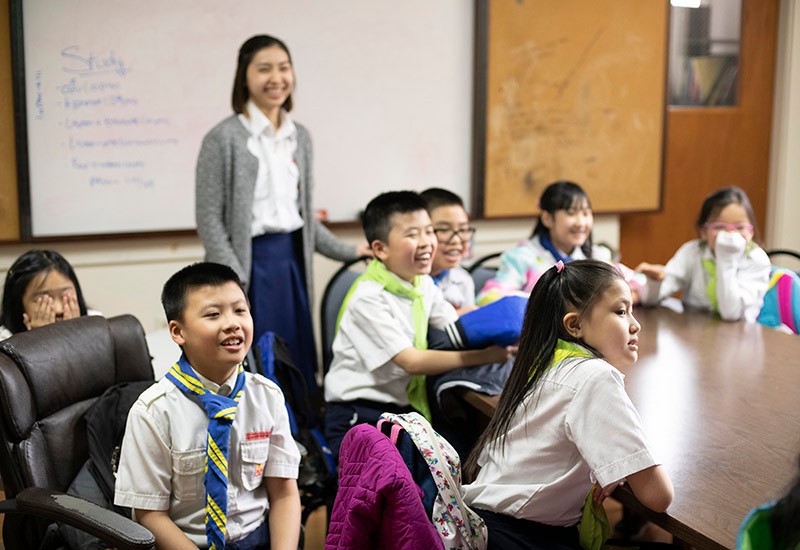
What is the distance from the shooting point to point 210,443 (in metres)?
1.64

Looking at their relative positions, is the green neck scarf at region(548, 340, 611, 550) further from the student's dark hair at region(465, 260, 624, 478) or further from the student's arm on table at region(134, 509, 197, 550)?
the student's arm on table at region(134, 509, 197, 550)

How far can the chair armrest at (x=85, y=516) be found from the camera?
57.9 inches

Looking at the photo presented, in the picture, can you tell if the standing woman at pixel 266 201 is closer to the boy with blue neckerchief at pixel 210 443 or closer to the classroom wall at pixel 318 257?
the classroom wall at pixel 318 257

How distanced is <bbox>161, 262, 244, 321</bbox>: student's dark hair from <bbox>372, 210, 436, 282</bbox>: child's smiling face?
0.71 meters

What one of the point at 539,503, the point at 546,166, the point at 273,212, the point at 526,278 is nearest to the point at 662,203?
the point at 546,166

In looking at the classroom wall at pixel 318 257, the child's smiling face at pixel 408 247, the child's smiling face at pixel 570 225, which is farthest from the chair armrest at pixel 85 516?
the classroom wall at pixel 318 257

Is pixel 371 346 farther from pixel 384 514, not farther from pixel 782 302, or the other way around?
pixel 782 302

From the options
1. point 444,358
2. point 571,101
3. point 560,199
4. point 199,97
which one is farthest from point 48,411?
point 571,101

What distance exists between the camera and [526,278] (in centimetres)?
291

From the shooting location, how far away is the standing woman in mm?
2961

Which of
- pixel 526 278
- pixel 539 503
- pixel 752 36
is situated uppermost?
pixel 752 36

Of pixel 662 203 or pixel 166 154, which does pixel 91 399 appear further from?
pixel 662 203

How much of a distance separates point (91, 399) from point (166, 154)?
5.87 feet

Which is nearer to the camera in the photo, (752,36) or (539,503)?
(539,503)
